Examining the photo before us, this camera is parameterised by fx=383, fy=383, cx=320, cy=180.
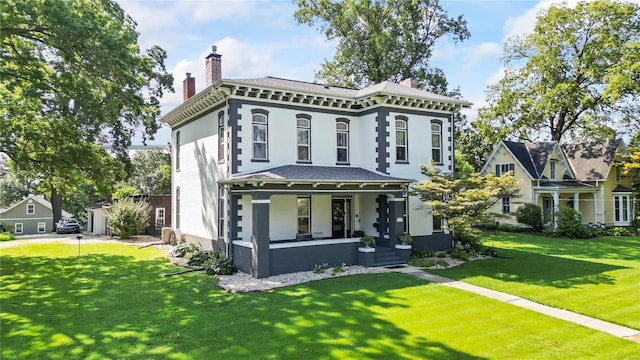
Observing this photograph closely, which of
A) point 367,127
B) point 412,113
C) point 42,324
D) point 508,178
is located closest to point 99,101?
point 42,324

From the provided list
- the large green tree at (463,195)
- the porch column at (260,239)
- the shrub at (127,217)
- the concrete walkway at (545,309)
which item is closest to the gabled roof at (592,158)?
the large green tree at (463,195)

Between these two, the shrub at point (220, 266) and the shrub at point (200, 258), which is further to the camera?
the shrub at point (200, 258)

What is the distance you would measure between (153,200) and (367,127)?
17.8 meters

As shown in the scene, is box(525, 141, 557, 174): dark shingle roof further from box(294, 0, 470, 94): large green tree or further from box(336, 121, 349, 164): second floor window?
box(336, 121, 349, 164): second floor window

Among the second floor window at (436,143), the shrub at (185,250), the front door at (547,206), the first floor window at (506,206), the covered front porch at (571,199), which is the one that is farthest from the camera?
the first floor window at (506,206)

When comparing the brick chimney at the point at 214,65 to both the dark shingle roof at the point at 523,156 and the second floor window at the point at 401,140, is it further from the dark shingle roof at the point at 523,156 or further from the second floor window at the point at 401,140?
the dark shingle roof at the point at 523,156

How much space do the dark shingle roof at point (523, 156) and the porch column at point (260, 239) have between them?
2481cm

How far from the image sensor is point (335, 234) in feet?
59.1

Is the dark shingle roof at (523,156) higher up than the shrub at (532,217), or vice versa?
the dark shingle roof at (523,156)

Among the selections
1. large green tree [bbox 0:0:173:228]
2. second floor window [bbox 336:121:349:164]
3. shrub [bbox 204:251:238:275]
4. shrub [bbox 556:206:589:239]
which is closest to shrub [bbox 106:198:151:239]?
large green tree [bbox 0:0:173:228]

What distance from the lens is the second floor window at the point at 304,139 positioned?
55.7 ft

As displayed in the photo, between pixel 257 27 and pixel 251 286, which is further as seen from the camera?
pixel 257 27

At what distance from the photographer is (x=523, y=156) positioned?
31.8 metres

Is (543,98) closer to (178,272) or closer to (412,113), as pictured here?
(412,113)
